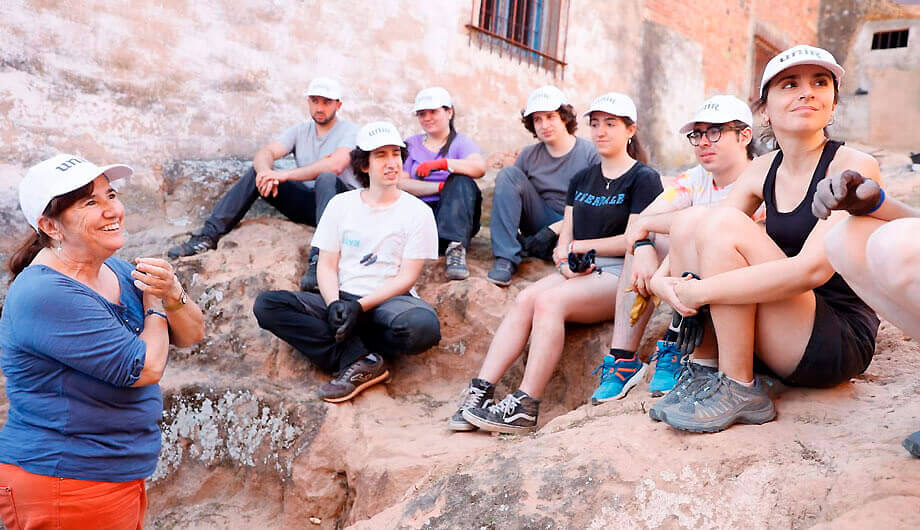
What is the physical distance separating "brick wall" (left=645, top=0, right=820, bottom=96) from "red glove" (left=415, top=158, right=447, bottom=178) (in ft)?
17.8

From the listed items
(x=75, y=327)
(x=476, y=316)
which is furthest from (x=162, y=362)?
(x=476, y=316)

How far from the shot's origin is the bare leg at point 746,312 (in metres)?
2.32

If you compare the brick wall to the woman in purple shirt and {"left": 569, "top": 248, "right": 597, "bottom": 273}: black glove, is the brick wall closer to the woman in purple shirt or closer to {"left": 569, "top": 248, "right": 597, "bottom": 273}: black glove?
the woman in purple shirt

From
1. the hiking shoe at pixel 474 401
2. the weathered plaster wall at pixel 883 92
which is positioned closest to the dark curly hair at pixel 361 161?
the hiking shoe at pixel 474 401

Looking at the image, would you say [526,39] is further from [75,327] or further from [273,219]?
[75,327]

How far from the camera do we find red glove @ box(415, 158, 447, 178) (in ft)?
16.0

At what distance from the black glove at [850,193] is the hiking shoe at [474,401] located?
1999mm

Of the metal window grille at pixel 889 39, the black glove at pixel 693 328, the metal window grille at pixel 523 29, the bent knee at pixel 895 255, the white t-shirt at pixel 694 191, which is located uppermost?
the metal window grille at pixel 889 39

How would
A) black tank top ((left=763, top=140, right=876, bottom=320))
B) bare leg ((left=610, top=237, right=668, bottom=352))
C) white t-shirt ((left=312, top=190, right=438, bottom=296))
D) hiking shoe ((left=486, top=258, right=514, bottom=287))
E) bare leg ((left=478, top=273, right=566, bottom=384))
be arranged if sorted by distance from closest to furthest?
1. black tank top ((left=763, top=140, right=876, bottom=320))
2. bare leg ((left=610, top=237, right=668, bottom=352))
3. bare leg ((left=478, top=273, right=566, bottom=384))
4. white t-shirt ((left=312, top=190, right=438, bottom=296))
5. hiking shoe ((left=486, top=258, right=514, bottom=287))

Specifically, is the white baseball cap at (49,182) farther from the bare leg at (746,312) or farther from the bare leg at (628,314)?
the bare leg at (628,314)

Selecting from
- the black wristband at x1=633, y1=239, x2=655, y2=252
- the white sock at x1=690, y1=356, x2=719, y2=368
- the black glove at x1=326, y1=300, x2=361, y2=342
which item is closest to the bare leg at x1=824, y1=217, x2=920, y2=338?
the white sock at x1=690, y1=356, x2=719, y2=368

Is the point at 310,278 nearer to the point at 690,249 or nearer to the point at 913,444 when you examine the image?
the point at 690,249

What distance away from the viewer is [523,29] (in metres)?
7.92

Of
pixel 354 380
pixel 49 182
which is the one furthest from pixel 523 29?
pixel 49 182
